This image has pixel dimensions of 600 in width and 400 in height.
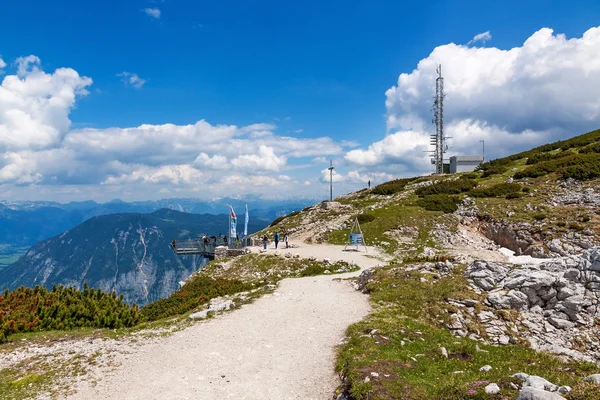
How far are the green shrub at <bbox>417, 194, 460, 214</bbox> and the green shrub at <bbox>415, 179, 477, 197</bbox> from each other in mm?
3020

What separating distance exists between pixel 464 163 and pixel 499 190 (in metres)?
38.2

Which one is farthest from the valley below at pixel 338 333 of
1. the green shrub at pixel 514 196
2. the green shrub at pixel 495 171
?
the green shrub at pixel 495 171

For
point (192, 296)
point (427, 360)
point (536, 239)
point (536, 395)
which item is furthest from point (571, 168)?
point (536, 395)

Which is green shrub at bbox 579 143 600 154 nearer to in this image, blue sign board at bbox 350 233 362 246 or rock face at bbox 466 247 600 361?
blue sign board at bbox 350 233 362 246

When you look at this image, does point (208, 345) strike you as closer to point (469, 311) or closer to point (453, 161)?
point (469, 311)

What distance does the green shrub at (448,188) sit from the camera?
51441mm

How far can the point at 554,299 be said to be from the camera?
1741 centimetres

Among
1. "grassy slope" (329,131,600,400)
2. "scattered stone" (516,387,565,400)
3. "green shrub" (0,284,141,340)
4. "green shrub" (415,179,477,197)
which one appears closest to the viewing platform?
"green shrub" (0,284,141,340)

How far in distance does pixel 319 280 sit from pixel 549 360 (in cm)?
1622

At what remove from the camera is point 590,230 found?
31.5m

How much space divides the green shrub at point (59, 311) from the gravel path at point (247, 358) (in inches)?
206

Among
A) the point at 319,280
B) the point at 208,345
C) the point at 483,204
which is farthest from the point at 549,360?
the point at 483,204

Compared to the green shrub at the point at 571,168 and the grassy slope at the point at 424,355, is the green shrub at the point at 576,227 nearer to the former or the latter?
the grassy slope at the point at 424,355

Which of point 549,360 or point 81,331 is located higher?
point 549,360
